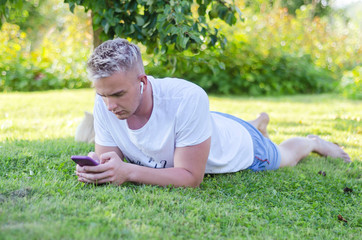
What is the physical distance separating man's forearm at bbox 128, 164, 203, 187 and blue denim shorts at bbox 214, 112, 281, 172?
38.3 inches

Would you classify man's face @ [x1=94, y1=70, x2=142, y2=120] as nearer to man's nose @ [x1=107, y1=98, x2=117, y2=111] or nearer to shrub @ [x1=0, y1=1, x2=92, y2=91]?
man's nose @ [x1=107, y1=98, x2=117, y2=111]

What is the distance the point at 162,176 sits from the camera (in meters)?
2.90

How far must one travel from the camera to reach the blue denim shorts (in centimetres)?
370

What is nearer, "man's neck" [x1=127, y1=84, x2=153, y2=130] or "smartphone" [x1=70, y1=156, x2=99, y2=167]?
"smartphone" [x1=70, y1=156, x2=99, y2=167]

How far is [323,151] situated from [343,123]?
176cm

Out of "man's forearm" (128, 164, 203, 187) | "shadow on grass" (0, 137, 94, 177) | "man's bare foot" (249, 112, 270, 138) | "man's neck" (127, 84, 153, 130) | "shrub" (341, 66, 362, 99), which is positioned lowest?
"shadow on grass" (0, 137, 94, 177)

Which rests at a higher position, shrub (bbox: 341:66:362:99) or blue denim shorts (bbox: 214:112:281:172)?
shrub (bbox: 341:66:362:99)

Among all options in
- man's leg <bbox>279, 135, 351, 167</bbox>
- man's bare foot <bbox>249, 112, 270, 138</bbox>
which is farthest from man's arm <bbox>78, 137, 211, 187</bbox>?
man's bare foot <bbox>249, 112, 270, 138</bbox>

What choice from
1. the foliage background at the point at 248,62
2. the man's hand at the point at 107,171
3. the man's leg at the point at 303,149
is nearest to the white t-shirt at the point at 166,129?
the man's hand at the point at 107,171

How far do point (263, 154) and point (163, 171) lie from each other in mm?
1197

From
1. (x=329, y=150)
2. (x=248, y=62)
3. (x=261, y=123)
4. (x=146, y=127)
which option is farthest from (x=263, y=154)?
(x=248, y=62)

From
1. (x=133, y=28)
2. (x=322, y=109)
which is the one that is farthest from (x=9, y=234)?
(x=322, y=109)

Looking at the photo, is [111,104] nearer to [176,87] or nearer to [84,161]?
[84,161]

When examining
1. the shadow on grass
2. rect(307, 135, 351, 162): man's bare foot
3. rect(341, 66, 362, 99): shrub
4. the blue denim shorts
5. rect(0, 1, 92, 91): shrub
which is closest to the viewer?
the shadow on grass
